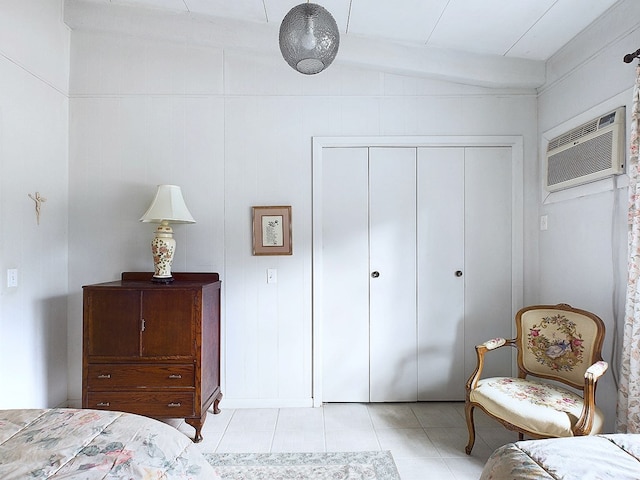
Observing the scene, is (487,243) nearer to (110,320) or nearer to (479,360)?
(479,360)

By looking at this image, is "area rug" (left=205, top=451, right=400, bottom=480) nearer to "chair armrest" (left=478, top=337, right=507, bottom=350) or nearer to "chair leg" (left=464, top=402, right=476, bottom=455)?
"chair leg" (left=464, top=402, right=476, bottom=455)

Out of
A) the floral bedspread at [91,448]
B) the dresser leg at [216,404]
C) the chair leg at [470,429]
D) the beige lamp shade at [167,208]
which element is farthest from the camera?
the dresser leg at [216,404]

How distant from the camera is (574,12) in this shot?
7.36 ft

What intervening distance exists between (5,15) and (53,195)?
3.61 feet

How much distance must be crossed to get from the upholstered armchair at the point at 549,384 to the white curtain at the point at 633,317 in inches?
4.6

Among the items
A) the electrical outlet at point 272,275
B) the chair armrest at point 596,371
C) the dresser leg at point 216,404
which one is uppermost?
the electrical outlet at point 272,275

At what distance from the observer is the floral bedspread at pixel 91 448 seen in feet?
3.03

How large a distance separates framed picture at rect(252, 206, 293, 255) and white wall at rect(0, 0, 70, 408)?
1401 millimetres

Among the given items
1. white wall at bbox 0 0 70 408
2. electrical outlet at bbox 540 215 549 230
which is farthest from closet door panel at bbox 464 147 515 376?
white wall at bbox 0 0 70 408

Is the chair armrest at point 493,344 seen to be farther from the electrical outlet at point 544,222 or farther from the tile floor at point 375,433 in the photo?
the electrical outlet at point 544,222

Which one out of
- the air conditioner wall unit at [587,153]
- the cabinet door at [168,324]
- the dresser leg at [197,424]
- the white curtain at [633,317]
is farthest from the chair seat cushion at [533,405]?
the cabinet door at [168,324]

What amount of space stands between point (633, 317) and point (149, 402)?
2.67 metres

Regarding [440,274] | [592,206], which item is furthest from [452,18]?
[440,274]

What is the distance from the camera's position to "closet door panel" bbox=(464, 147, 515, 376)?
2928mm
